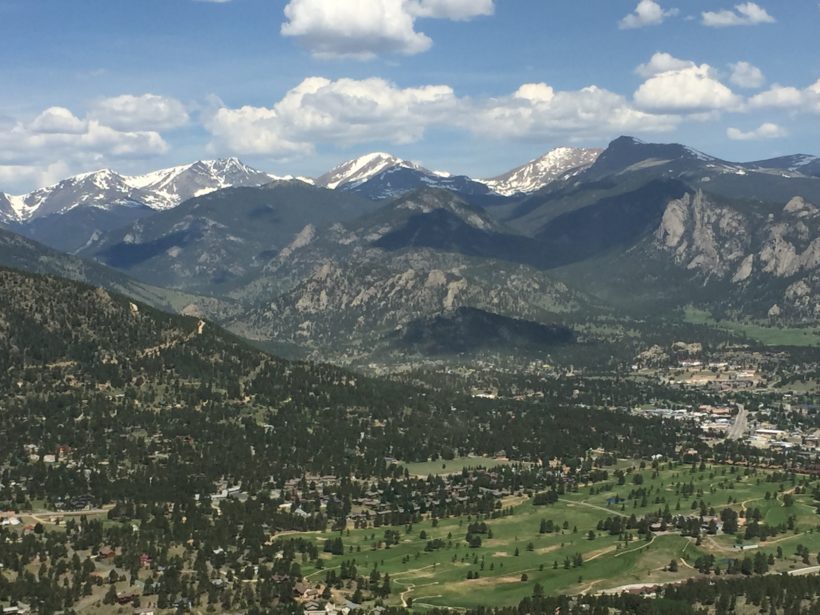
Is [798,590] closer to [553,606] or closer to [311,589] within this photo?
[553,606]

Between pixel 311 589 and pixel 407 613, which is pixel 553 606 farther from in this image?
pixel 311 589

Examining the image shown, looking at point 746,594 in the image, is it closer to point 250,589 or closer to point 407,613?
point 407,613

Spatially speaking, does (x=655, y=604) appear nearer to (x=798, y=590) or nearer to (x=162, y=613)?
(x=798, y=590)

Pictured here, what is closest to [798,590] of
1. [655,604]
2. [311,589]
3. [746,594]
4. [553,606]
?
[746,594]

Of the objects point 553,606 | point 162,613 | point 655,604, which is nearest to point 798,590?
point 655,604

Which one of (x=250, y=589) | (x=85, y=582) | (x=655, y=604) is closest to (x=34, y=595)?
(x=85, y=582)

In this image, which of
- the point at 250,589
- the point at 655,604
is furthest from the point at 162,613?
the point at 655,604
